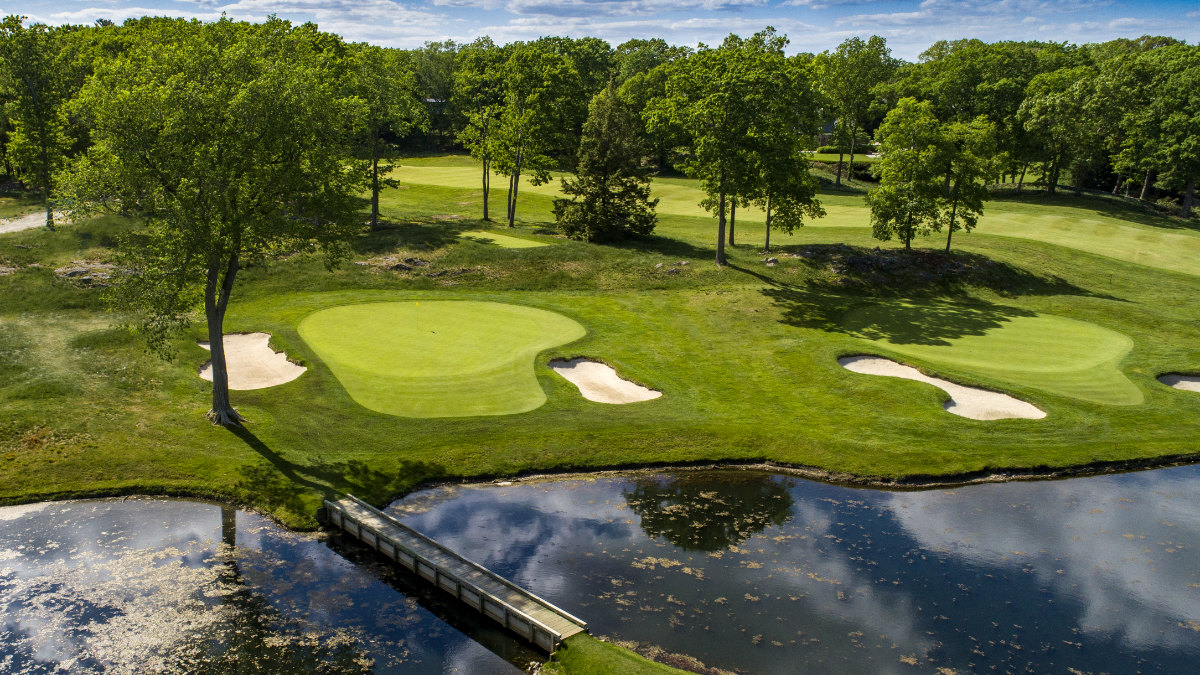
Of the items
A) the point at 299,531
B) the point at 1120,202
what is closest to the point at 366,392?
the point at 299,531

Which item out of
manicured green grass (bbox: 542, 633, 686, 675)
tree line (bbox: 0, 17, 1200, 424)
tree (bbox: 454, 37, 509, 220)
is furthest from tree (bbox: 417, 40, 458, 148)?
manicured green grass (bbox: 542, 633, 686, 675)

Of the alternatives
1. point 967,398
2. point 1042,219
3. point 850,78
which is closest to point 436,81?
point 850,78

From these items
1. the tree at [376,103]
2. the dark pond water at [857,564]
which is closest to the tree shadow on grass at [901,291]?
the dark pond water at [857,564]

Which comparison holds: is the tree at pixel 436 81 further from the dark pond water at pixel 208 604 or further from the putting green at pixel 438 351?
the dark pond water at pixel 208 604

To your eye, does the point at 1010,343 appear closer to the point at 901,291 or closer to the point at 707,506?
the point at 901,291

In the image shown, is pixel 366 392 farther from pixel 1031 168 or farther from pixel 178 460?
pixel 1031 168

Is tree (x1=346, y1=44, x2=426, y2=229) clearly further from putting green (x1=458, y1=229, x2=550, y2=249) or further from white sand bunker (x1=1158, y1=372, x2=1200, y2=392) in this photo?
white sand bunker (x1=1158, y1=372, x2=1200, y2=392)
